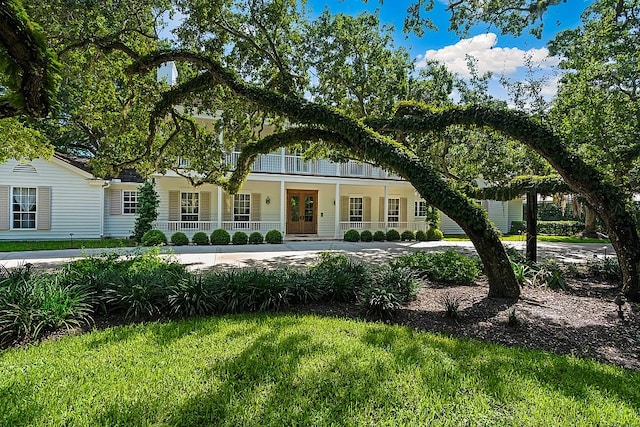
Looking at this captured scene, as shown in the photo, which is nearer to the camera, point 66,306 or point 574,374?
point 574,374

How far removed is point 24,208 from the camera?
48.6 ft

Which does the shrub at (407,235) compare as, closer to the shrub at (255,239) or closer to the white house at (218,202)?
the white house at (218,202)

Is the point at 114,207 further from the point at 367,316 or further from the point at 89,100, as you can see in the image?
the point at 367,316

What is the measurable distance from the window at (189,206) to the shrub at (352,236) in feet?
25.8

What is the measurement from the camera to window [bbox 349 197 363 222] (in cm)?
2097

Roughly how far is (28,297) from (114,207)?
13.8 m

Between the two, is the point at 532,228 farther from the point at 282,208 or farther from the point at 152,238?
the point at 152,238

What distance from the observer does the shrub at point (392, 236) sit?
18.9m

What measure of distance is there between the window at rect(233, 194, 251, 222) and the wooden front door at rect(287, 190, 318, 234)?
2.24 meters

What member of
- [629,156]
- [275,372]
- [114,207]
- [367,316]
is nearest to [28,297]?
[275,372]

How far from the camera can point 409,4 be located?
8008mm

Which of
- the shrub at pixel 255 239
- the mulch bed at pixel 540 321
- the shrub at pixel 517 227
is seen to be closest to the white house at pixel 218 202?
the shrub at pixel 255 239

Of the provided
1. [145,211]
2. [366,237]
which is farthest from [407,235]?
[145,211]

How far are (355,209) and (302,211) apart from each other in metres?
3.45
